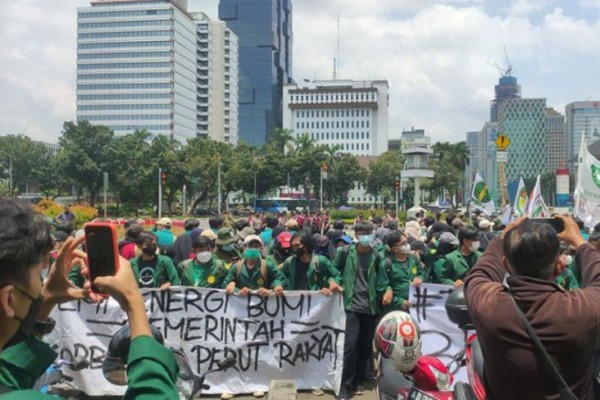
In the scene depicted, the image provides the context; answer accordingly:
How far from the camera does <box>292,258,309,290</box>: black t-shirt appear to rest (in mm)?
6172

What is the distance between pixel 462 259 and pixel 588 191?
241 inches

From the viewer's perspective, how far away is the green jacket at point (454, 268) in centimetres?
629

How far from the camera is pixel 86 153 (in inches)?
2388

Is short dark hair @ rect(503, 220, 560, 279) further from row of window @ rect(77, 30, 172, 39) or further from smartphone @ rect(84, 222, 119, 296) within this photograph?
row of window @ rect(77, 30, 172, 39)

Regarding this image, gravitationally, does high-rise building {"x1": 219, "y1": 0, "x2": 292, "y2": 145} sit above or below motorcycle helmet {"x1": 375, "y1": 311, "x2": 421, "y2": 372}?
above

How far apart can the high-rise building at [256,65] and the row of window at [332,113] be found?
65.7ft

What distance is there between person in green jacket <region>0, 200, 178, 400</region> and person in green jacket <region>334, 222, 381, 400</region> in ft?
15.4

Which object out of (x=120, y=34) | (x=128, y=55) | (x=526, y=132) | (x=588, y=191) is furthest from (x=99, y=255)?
(x=526, y=132)

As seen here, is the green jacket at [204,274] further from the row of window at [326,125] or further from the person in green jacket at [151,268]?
the row of window at [326,125]

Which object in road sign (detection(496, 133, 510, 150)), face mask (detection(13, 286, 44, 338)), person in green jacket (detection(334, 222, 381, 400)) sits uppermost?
road sign (detection(496, 133, 510, 150))

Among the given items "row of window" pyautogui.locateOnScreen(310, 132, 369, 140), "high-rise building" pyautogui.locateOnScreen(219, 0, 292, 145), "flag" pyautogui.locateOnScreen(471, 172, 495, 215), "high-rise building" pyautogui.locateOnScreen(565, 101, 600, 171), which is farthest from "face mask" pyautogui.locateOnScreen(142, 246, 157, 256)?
"high-rise building" pyautogui.locateOnScreen(565, 101, 600, 171)

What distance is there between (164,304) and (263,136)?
159713 millimetres

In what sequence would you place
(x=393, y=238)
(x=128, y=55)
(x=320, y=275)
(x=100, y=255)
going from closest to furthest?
(x=100, y=255) < (x=320, y=275) < (x=393, y=238) < (x=128, y=55)

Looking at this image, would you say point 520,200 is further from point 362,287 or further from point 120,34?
point 120,34
